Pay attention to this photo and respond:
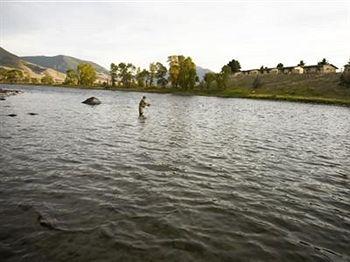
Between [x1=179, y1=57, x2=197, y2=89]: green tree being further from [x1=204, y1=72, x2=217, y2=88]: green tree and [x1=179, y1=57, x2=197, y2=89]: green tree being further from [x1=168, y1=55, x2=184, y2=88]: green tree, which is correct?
[x1=204, y1=72, x2=217, y2=88]: green tree

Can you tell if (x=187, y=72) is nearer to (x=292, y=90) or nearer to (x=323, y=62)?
(x=292, y=90)

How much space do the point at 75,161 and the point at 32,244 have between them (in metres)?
9.42

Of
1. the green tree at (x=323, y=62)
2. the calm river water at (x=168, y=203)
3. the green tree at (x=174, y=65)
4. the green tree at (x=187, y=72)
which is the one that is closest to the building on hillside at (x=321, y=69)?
the green tree at (x=323, y=62)

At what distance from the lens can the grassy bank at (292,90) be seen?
387 feet

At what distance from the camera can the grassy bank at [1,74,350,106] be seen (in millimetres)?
117981

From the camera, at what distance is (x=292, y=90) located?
14312cm

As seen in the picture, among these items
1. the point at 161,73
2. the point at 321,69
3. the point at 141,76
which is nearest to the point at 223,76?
the point at 161,73

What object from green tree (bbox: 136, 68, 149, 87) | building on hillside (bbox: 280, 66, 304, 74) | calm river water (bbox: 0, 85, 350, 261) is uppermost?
building on hillside (bbox: 280, 66, 304, 74)

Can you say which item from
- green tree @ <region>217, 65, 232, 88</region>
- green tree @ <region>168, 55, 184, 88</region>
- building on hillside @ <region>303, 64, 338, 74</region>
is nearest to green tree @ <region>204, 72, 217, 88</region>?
green tree @ <region>217, 65, 232, 88</region>

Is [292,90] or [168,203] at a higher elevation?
[292,90]

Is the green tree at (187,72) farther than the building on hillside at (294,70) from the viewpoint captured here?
No

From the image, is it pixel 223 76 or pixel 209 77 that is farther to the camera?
pixel 209 77

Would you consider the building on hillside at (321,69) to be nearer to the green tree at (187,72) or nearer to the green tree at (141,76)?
the green tree at (187,72)

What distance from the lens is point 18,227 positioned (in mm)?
9664
